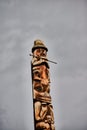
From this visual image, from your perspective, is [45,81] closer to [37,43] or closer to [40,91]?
[40,91]

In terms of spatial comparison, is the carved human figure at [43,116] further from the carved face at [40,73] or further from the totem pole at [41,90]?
the carved face at [40,73]

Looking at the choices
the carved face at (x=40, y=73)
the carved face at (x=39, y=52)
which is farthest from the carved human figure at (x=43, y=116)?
the carved face at (x=39, y=52)

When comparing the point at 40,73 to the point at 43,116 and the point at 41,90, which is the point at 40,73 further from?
the point at 43,116

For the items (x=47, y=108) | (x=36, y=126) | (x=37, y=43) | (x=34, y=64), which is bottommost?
(x=36, y=126)

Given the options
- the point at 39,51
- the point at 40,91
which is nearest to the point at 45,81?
the point at 40,91

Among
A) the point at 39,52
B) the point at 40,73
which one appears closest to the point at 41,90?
the point at 40,73

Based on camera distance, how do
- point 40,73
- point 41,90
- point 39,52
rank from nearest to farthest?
1. point 41,90
2. point 40,73
3. point 39,52

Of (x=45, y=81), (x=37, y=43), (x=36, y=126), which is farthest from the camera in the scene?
(x=37, y=43)

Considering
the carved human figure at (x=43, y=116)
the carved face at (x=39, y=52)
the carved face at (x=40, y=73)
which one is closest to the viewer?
the carved human figure at (x=43, y=116)

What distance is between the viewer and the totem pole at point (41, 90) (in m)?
9.06

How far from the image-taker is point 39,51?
1024cm

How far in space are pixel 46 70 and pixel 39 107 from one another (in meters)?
1.44

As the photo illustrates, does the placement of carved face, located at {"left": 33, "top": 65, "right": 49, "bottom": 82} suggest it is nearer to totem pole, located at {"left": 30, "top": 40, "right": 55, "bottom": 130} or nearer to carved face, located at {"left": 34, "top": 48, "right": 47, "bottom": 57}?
totem pole, located at {"left": 30, "top": 40, "right": 55, "bottom": 130}

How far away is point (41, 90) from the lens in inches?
374
